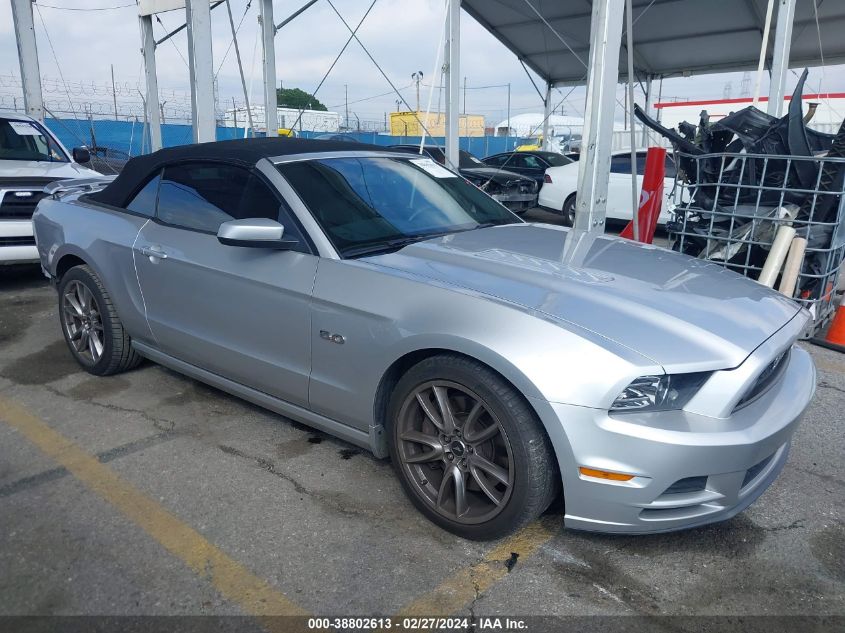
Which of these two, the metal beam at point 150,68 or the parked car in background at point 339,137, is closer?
the parked car in background at point 339,137

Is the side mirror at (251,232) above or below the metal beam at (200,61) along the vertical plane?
below

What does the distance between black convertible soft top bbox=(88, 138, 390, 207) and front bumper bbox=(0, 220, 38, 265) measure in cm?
252

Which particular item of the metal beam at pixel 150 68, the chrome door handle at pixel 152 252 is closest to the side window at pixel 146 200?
the chrome door handle at pixel 152 252

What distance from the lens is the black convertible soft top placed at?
349 centimetres

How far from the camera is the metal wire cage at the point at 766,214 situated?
4.91 meters

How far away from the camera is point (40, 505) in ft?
9.31

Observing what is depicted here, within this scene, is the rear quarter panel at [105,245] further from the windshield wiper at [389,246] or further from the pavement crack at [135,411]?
the windshield wiper at [389,246]

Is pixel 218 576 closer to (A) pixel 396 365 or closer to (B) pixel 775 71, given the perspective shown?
(A) pixel 396 365

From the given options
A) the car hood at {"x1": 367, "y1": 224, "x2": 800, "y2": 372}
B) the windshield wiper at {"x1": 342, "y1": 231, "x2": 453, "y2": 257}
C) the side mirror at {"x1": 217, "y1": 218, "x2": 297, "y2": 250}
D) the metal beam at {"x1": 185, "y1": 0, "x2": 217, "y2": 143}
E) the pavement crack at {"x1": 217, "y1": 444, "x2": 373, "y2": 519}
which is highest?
the metal beam at {"x1": 185, "y1": 0, "x2": 217, "y2": 143}

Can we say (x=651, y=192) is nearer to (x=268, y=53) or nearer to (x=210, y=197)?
(x=210, y=197)

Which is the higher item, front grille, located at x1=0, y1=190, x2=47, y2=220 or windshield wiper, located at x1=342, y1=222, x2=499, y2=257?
windshield wiper, located at x1=342, y1=222, x2=499, y2=257

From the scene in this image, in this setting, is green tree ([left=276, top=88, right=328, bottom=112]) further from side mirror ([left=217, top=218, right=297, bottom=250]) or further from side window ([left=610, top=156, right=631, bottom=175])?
side mirror ([left=217, top=218, right=297, bottom=250])

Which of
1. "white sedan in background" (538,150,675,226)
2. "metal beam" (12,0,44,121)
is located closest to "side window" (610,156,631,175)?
"white sedan in background" (538,150,675,226)

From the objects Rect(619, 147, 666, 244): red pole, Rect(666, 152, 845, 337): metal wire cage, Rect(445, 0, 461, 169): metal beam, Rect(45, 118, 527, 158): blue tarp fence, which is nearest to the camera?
Rect(666, 152, 845, 337): metal wire cage
